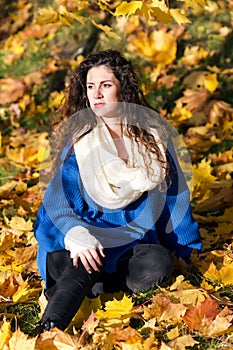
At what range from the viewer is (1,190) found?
12.9 feet

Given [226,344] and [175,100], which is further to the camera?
→ [175,100]

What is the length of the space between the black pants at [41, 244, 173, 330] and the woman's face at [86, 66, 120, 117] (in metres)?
0.60

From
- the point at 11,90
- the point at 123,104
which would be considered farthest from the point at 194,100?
the point at 123,104

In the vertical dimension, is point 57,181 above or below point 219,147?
above

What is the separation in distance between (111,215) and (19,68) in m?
3.29

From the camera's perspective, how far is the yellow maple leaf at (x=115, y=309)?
2.35m

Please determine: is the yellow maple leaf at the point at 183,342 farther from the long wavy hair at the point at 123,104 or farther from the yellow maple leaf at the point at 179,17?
the yellow maple leaf at the point at 179,17

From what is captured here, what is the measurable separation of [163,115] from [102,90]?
1734mm

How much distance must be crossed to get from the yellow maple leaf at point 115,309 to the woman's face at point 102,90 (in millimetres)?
821

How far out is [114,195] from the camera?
2709 millimetres

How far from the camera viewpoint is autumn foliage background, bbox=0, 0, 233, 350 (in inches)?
87.1

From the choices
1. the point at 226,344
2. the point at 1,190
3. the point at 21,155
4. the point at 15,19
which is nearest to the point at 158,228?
the point at 226,344

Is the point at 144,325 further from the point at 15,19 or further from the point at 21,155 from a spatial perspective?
the point at 15,19

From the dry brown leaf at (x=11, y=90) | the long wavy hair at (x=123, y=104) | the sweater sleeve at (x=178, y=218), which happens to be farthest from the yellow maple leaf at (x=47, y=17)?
the dry brown leaf at (x=11, y=90)
